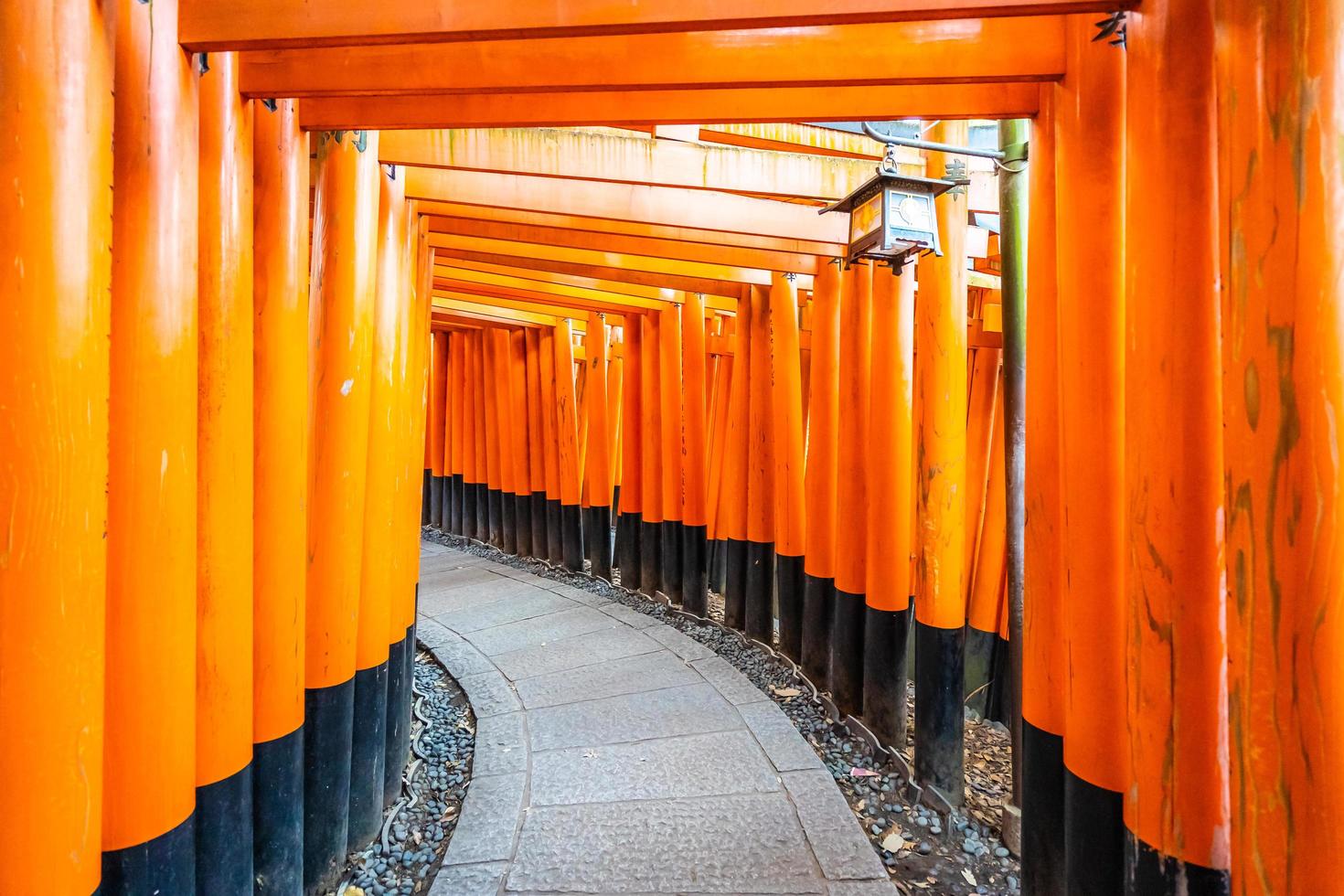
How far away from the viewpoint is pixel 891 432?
497cm

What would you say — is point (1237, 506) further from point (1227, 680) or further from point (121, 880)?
point (121, 880)

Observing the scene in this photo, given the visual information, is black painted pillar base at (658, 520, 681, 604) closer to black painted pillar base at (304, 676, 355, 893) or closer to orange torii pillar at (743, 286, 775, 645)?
orange torii pillar at (743, 286, 775, 645)

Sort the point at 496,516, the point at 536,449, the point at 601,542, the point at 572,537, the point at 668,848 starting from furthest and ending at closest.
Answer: the point at 496,516
the point at 536,449
the point at 572,537
the point at 601,542
the point at 668,848

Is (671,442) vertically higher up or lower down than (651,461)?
higher up

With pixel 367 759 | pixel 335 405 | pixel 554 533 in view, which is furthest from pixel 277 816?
pixel 554 533

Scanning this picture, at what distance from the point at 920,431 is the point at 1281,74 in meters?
3.27

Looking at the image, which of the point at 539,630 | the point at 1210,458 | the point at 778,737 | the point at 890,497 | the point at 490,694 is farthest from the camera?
the point at 539,630

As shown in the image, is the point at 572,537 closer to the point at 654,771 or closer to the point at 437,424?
the point at 437,424

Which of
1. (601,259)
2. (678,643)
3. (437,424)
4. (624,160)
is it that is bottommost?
(678,643)

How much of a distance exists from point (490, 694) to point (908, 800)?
10.2ft

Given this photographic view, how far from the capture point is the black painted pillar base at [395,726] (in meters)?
4.39

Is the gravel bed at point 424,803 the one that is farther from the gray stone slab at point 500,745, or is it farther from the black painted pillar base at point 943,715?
the black painted pillar base at point 943,715

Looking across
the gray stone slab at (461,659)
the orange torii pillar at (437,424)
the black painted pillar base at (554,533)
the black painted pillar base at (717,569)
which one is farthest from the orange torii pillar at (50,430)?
the orange torii pillar at (437,424)

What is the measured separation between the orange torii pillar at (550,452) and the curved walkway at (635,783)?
373cm
